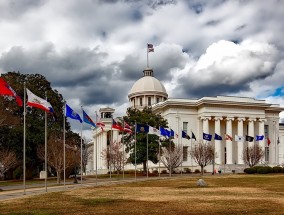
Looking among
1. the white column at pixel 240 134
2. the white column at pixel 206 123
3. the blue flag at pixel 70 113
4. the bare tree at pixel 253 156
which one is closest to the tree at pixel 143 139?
the white column at pixel 206 123

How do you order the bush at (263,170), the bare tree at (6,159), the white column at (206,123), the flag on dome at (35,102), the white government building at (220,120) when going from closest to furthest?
the flag on dome at (35,102)
the bare tree at (6,159)
the bush at (263,170)
the white column at (206,123)
the white government building at (220,120)

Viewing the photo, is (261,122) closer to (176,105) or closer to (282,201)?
(176,105)

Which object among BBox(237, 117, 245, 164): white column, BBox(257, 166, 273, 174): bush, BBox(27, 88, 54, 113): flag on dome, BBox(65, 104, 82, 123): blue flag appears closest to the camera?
BBox(27, 88, 54, 113): flag on dome

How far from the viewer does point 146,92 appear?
121875 millimetres

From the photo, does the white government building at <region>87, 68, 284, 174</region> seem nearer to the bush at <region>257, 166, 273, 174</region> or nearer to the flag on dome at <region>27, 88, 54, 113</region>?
the bush at <region>257, 166, 273, 174</region>

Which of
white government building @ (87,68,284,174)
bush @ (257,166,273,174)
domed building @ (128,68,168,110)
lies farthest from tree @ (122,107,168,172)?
domed building @ (128,68,168,110)

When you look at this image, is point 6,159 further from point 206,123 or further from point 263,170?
point 206,123

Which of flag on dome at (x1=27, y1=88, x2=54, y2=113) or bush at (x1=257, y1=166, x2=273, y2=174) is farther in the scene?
bush at (x1=257, y1=166, x2=273, y2=174)

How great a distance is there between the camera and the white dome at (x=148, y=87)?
402 feet

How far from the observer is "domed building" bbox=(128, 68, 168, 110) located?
122 metres

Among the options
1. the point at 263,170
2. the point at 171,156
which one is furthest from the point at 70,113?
the point at 263,170

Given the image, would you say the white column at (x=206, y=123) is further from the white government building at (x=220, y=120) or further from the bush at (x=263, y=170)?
the bush at (x=263, y=170)

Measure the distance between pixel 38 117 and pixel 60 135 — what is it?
14.9ft

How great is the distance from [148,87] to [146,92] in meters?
1.96
